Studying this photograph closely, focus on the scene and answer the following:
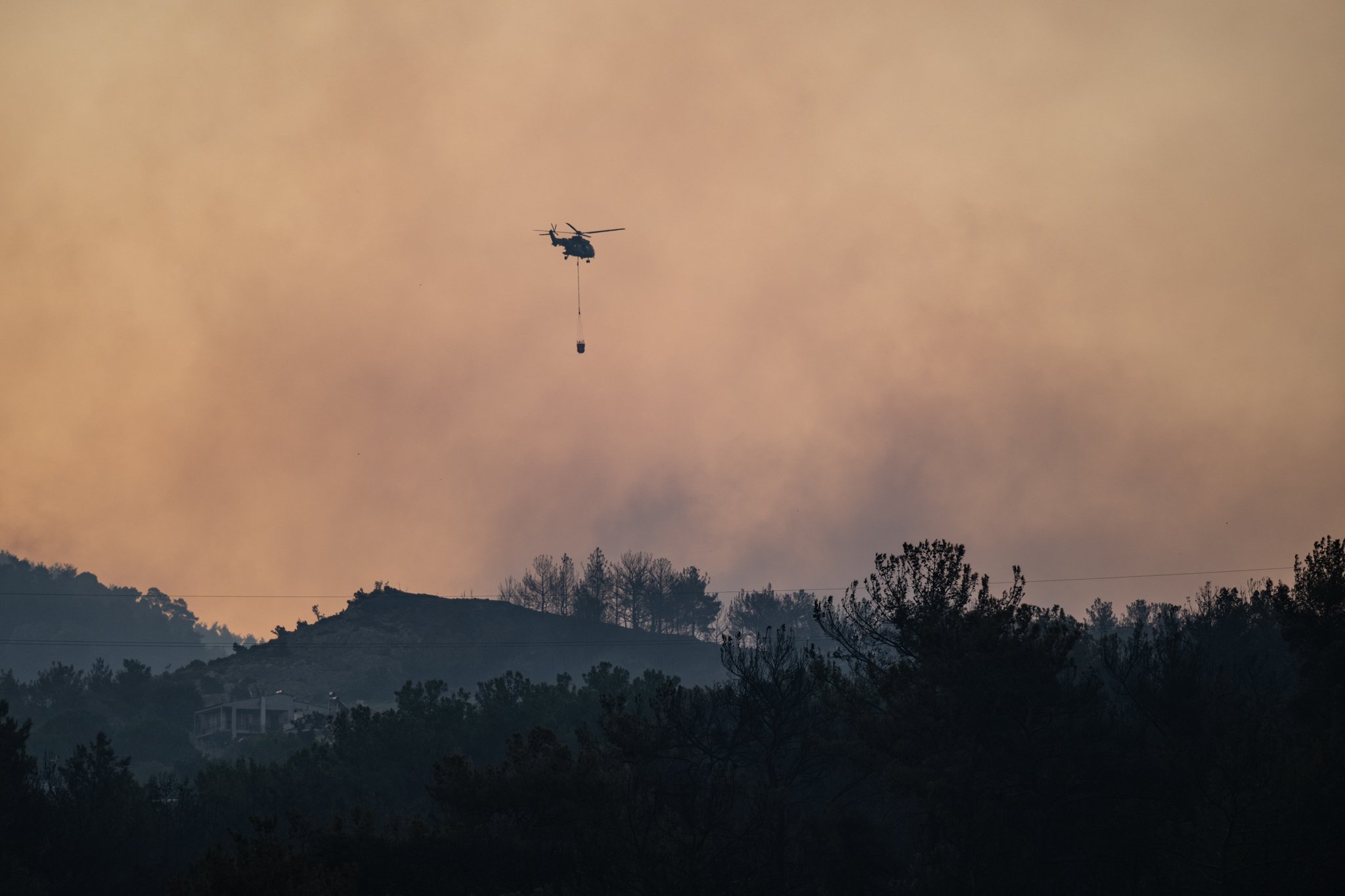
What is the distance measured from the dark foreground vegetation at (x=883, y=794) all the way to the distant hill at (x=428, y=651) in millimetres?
106676

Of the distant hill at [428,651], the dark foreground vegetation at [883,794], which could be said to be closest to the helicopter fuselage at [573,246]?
the dark foreground vegetation at [883,794]

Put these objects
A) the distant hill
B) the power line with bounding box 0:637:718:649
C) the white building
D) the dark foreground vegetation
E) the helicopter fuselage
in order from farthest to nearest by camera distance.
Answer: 1. the power line with bounding box 0:637:718:649
2. the distant hill
3. the white building
4. the helicopter fuselage
5. the dark foreground vegetation

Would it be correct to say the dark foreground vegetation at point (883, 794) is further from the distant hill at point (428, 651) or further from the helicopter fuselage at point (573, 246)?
the distant hill at point (428, 651)

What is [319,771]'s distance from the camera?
57.4 meters

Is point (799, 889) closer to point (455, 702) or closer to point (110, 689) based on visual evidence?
point (455, 702)

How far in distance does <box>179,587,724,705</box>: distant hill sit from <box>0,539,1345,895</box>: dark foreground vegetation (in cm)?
10668

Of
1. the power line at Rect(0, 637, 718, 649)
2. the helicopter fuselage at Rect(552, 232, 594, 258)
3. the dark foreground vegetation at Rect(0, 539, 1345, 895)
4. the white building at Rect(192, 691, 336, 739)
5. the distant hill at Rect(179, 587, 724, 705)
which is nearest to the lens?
the dark foreground vegetation at Rect(0, 539, 1345, 895)

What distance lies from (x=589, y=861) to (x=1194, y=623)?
4851 cm

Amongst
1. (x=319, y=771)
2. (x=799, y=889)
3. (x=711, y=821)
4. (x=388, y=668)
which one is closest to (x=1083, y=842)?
(x=799, y=889)

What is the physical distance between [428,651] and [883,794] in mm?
134677

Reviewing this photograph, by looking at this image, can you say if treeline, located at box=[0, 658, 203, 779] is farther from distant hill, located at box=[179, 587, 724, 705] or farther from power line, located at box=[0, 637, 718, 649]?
power line, located at box=[0, 637, 718, 649]

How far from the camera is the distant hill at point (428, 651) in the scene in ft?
482

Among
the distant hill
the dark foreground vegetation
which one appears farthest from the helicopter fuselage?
the distant hill

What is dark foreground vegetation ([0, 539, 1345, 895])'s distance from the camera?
30.2 metres
